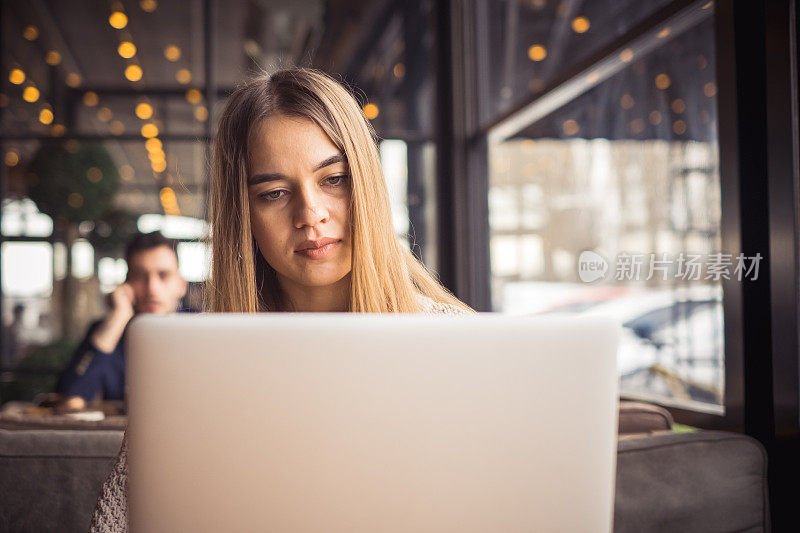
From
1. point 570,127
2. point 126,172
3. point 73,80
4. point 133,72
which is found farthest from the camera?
point 133,72

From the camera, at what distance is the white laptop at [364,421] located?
558 mm

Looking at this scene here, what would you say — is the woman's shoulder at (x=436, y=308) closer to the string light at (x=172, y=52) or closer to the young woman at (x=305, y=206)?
the young woman at (x=305, y=206)

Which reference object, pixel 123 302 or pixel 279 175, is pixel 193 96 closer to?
pixel 123 302

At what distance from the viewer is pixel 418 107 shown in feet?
16.6

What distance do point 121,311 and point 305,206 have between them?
2.55 m

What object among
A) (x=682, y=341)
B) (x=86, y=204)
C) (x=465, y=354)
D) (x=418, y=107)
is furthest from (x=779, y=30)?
(x=86, y=204)

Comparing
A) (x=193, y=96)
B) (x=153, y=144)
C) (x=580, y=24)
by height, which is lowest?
(x=153, y=144)

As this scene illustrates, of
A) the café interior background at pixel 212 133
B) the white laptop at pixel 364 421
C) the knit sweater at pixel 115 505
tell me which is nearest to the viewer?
the white laptop at pixel 364 421

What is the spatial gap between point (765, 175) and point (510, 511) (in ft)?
4.67

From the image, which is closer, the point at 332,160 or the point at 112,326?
the point at 332,160

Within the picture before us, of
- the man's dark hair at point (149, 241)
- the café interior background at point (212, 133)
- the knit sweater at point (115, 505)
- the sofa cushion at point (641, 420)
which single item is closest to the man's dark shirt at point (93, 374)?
the man's dark hair at point (149, 241)

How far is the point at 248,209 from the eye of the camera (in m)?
1.07

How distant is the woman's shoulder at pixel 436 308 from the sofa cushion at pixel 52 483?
0.80 meters

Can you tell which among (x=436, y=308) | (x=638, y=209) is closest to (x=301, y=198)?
(x=436, y=308)
